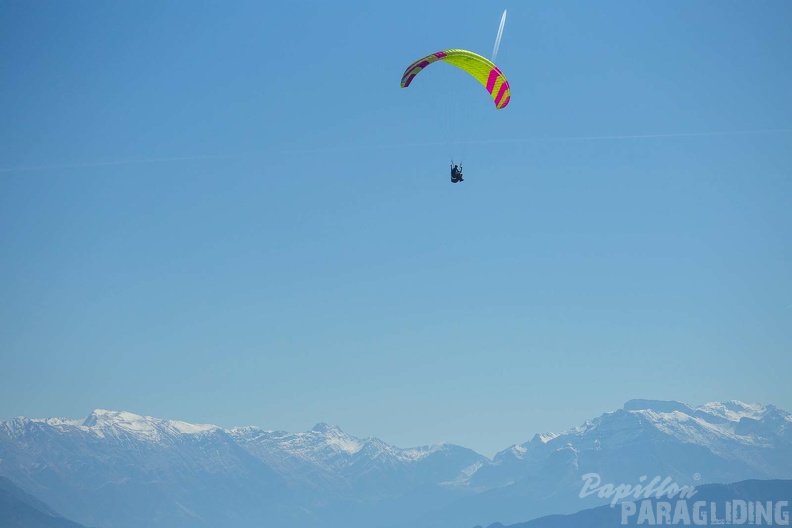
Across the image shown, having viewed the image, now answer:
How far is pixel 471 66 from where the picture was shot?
289 ft

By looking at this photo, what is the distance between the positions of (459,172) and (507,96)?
28.1ft

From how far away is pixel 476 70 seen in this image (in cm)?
8838

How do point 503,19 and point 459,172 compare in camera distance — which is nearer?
point 503,19

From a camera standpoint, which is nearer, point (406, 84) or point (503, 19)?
point (503, 19)

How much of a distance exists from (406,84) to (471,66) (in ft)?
20.6

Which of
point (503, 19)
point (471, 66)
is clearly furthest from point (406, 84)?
point (503, 19)

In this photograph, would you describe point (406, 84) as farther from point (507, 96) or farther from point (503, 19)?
point (503, 19)

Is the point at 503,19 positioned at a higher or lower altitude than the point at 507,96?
lower

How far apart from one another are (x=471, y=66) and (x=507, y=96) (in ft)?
15.2

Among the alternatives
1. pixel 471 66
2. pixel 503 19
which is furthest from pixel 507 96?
pixel 503 19

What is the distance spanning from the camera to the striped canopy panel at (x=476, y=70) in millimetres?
86500

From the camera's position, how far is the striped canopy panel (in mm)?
86500

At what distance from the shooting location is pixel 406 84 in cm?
8931

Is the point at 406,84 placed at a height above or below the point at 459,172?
above
